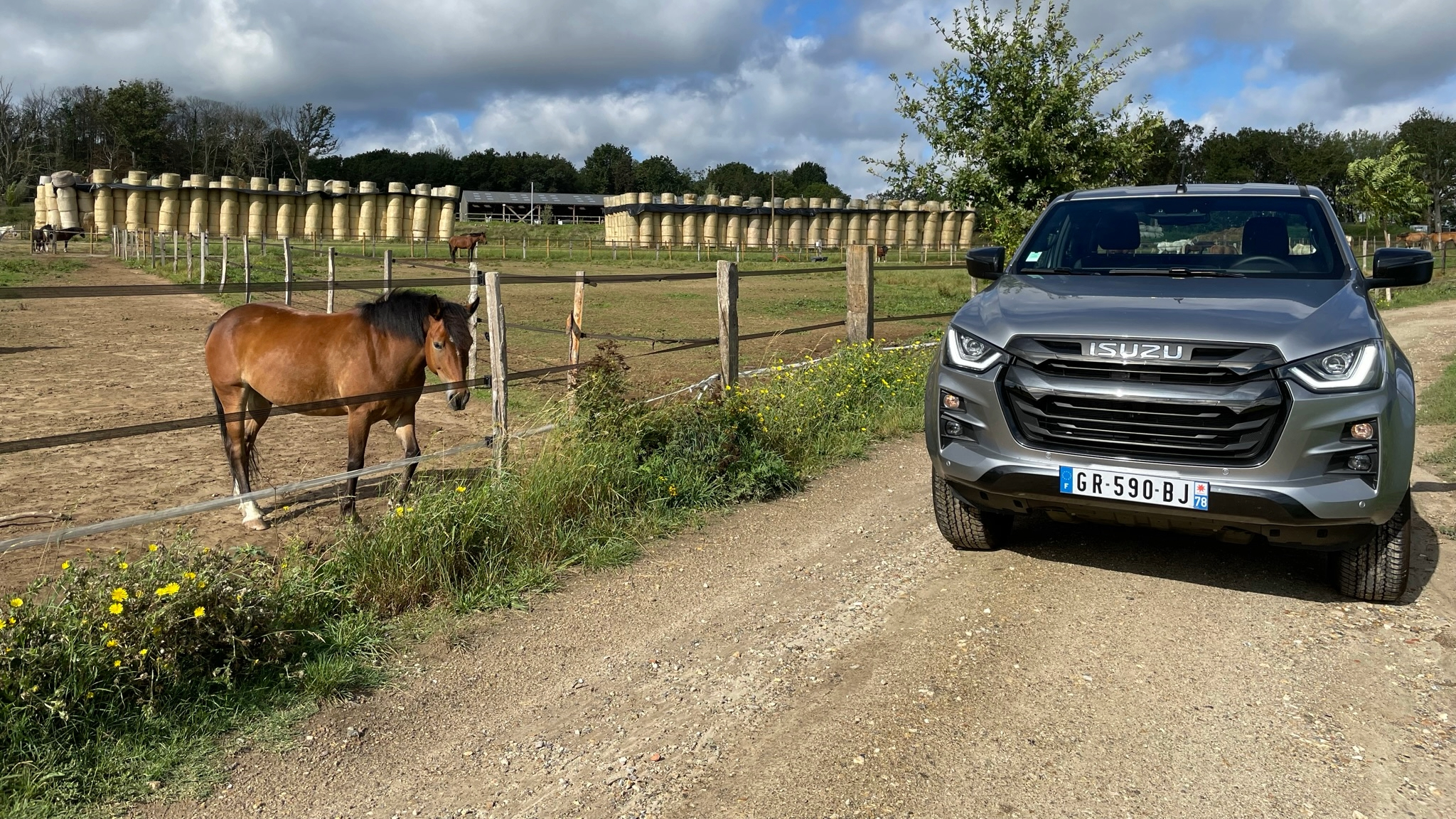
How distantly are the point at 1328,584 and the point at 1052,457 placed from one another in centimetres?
157

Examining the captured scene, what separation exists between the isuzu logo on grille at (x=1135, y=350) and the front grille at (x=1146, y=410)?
4 centimetres

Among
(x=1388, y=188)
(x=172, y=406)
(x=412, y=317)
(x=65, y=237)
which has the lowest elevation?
(x=172, y=406)

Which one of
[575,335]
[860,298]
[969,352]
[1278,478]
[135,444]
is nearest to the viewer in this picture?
[1278,478]

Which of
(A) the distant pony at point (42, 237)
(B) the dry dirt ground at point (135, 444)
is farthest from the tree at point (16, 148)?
(B) the dry dirt ground at point (135, 444)

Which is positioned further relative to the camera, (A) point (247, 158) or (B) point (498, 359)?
(A) point (247, 158)

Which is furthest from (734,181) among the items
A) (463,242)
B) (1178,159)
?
(463,242)

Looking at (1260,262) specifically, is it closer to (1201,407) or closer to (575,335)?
(1201,407)

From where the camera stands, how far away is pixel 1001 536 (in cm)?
516

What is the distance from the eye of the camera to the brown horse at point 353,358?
19.6ft

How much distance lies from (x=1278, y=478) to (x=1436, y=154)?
9188 centimetres

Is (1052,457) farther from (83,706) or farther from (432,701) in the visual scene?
(83,706)

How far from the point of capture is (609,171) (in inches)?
4370

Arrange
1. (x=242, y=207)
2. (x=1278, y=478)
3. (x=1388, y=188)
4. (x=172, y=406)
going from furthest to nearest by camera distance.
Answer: (x=242, y=207), (x=1388, y=188), (x=172, y=406), (x=1278, y=478)

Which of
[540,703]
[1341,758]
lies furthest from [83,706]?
[1341,758]
